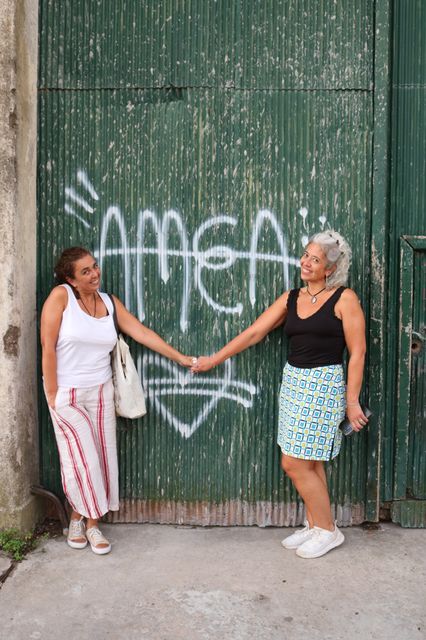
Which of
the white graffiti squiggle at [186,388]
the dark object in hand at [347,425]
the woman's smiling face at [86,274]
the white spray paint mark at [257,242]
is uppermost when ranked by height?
the white spray paint mark at [257,242]

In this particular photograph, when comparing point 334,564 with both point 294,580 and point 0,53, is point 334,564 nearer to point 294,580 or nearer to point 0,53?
point 294,580

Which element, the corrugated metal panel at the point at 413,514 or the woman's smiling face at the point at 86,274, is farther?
the corrugated metal panel at the point at 413,514

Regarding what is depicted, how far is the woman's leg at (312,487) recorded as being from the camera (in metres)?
3.74

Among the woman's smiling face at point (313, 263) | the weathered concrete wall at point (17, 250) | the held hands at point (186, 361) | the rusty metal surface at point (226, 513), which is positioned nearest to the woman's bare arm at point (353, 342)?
the woman's smiling face at point (313, 263)

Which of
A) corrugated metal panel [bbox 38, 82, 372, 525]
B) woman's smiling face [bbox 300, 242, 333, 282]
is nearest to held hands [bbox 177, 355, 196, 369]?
corrugated metal panel [bbox 38, 82, 372, 525]

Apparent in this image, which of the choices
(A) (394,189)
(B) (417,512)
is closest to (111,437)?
(B) (417,512)

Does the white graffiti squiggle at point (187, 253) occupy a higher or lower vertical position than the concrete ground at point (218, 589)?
higher

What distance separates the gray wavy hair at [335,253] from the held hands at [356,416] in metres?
0.67

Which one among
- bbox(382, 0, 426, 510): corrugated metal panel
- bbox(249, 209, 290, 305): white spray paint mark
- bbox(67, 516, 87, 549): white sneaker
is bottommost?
bbox(67, 516, 87, 549): white sneaker

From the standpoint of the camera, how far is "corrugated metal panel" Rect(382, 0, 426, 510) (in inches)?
156

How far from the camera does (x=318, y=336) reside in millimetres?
3621

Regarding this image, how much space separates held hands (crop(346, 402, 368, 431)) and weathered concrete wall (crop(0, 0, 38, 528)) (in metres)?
1.88

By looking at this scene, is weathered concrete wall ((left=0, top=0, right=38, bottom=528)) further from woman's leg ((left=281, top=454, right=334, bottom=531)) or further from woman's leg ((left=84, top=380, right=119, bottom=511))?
woman's leg ((left=281, top=454, right=334, bottom=531))

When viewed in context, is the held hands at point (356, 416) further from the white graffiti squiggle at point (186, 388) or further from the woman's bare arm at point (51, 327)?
the woman's bare arm at point (51, 327)
